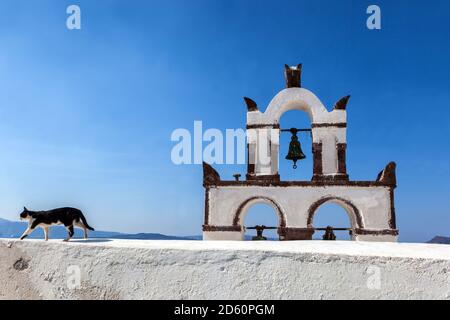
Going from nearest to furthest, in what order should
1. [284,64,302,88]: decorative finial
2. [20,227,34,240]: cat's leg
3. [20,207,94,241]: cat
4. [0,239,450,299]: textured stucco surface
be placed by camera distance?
[0,239,450,299]: textured stucco surface
[20,227,34,240]: cat's leg
[20,207,94,241]: cat
[284,64,302,88]: decorative finial

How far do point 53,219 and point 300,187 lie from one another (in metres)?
8.40

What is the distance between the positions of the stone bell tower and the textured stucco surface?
7725 mm

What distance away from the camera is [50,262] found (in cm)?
429

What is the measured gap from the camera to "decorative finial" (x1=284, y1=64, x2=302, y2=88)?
12.9m

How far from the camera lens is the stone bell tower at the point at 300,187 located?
11586mm

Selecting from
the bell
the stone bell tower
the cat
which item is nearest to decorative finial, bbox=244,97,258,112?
the stone bell tower


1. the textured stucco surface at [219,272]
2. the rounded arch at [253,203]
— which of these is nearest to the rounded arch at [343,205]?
the rounded arch at [253,203]

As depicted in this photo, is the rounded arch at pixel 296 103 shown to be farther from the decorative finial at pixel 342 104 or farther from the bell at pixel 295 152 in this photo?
the bell at pixel 295 152

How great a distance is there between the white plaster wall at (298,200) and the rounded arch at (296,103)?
2.51 meters

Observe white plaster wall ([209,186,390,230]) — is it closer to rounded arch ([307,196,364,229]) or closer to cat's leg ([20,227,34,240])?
rounded arch ([307,196,364,229])

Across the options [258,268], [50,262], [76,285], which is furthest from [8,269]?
[258,268]
